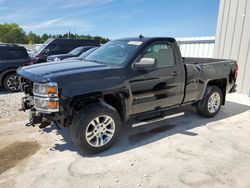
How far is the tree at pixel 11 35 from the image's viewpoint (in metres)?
80.6

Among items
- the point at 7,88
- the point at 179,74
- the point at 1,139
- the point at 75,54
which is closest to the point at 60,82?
the point at 1,139

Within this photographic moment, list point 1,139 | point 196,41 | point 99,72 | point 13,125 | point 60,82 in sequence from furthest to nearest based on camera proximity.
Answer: point 196,41 < point 13,125 < point 1,139 < point 99,72 < point 60,82

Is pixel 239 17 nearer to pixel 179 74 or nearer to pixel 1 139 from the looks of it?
pixel 179 74

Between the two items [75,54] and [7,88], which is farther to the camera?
[75,54]

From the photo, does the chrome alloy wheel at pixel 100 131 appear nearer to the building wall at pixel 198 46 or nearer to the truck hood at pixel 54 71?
the truck hood at pixel 54 71

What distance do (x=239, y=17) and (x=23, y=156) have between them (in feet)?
27.1

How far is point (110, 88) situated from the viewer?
3.68 m

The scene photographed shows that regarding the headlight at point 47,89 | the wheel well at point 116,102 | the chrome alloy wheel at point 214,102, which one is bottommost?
the chrome alloy wheel at point 214,102

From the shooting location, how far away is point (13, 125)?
5031 millimetres

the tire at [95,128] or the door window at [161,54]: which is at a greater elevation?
the door window at [161,54]

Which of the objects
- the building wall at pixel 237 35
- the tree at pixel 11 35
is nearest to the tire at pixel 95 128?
the building wall at pixel 237 35

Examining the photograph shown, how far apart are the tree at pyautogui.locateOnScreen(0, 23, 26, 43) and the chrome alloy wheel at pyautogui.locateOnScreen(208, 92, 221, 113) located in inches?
3327

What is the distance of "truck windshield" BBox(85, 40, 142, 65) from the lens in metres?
4.12

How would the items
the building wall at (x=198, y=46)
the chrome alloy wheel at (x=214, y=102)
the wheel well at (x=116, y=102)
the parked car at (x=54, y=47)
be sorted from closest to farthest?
the wheel well at (x=116, y=102) → the chrome alloy wheel at (x=214, y=102) → the building wall at (x=198, y=46) → the parked car at (x=54, y=47)
